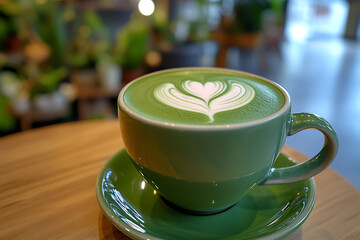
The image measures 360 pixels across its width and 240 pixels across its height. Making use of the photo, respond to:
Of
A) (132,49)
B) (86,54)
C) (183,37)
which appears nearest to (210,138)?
Answer: (132,49)

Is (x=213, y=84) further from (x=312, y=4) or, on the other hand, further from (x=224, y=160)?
(x=312, y=4)

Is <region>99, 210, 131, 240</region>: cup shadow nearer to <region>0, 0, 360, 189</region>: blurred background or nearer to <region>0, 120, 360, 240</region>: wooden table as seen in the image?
<region>0, 120, 360, 240</region>: wooden table

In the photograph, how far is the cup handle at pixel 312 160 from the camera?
442mm

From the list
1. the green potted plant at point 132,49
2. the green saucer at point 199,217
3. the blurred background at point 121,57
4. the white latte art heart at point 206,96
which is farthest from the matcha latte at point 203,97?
the green potted plant at point 132,49

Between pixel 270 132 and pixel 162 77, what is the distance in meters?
0.22

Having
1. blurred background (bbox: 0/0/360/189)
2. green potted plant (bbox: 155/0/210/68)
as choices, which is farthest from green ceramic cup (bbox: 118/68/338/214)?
green potted plant (bbox: 155/0/210/68)

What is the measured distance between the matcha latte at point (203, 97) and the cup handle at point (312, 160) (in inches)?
1.5

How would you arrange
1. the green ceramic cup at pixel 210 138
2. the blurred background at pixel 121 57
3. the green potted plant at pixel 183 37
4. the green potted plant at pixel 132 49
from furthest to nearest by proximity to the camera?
the green potted plant at pixel 183 37 → the green potted plant at pixel 132 49 → the blurred background at pixel 121 57 → the green ceramic cup at pixel 210 138

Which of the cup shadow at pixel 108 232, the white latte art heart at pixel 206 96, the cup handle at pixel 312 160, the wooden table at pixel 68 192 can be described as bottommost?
the wooden table at pixel 68 192

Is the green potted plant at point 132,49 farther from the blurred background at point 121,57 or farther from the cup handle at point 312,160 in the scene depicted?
the cup handle at point 312,160

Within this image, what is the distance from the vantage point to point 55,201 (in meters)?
0.52

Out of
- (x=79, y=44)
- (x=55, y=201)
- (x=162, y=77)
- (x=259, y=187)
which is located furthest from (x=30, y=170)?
(x=79, y=44)

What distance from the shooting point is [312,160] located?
0.47 m

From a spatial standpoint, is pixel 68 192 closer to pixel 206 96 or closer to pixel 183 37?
pixel 206 96
